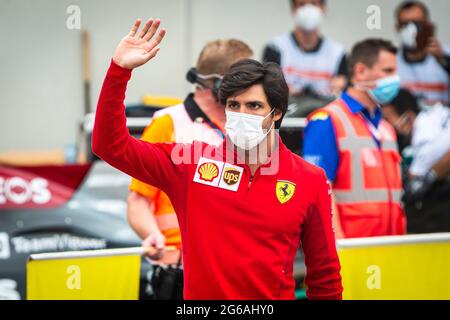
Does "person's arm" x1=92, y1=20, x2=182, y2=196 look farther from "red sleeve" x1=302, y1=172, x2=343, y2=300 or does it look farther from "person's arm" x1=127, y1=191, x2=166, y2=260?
"person's arm" x1=127, y1=191, x2=166, y2=260

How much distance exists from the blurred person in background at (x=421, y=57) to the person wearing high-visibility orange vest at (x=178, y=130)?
3164 mm

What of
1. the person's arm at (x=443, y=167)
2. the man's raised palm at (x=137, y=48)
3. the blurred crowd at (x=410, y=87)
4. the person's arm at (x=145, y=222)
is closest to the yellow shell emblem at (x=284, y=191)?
the man's raised palm at (x=137, y=48)

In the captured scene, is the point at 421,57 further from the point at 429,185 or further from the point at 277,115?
the point at 277,115

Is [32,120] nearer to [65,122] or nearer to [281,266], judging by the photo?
[65,122]

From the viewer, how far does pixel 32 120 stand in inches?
263

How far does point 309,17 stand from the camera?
654cm

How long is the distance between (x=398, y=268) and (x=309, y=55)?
2.97 m

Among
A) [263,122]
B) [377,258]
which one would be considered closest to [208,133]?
[263,122]

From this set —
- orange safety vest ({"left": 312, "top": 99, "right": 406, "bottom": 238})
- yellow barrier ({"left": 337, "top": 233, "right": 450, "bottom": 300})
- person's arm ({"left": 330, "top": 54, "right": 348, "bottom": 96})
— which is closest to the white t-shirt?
person's arm ({"left": 330, "top": 54, "right": 348, "bottom": 96})

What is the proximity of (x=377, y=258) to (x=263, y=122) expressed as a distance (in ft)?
5.02

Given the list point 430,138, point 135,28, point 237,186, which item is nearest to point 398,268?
point 237,186

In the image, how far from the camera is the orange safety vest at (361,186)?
13.9 ft

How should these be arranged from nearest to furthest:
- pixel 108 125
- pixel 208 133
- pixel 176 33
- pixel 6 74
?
pixel 108 125
pixel 208 133
pixel 176 33
pixel 6 74
